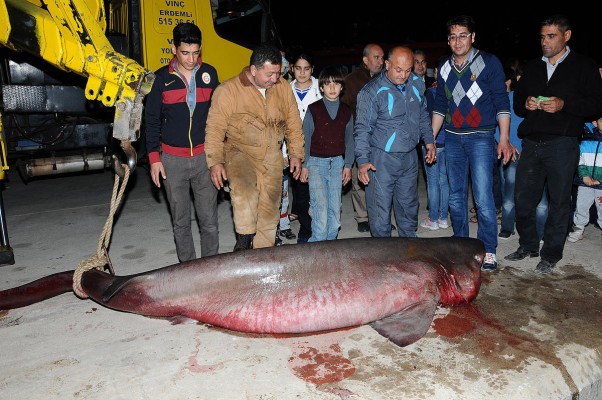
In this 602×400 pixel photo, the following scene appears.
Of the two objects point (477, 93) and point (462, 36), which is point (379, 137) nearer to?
point (477, 93)

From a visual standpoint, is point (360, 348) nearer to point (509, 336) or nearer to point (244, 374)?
point (244, 374)

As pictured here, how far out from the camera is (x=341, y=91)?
16.7 feet

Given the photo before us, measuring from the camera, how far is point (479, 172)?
4715 mm

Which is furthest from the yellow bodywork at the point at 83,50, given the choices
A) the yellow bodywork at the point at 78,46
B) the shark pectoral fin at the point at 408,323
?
the shark pectoral fin at the point at 408,323

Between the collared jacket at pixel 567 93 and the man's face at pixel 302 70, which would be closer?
the collared jacket at pixel 567 93

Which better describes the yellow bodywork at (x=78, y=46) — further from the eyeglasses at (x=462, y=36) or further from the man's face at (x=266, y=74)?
the eyeglasses at (x=462, y=36)

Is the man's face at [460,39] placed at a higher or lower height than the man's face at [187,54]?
higher

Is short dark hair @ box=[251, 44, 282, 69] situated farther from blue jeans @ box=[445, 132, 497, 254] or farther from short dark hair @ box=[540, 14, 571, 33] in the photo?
short dark hair @ box=[540, 14, 571, 33]

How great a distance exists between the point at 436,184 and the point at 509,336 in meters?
2.74

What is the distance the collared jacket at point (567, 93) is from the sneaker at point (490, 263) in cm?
115

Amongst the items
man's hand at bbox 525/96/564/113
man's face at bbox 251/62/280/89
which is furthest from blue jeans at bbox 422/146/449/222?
man's face at bbox 251/62/280/89

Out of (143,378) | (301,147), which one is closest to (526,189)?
Answer: (301,147)

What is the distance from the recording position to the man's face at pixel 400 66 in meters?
4.45

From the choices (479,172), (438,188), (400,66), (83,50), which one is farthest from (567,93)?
(83,50)
